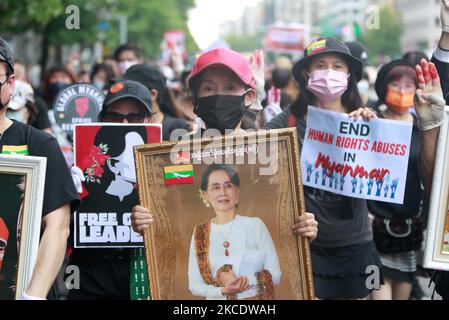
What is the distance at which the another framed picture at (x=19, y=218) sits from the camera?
3.59 meters

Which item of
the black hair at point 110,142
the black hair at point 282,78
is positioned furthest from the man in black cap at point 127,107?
the black hair at point 282,78

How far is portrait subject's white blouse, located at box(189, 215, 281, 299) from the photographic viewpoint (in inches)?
146

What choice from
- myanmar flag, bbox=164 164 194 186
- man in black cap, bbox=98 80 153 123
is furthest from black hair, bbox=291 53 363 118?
myanmar flag, bbox=164 164 194 186

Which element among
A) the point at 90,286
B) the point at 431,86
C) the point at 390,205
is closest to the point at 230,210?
the point at 431,86

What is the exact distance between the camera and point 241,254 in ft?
12.2

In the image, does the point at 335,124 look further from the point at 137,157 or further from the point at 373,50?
the point at 373,50

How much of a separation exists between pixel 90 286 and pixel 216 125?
1398mm

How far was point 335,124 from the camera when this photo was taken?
17.4 feet

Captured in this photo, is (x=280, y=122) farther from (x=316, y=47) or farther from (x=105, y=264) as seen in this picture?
(x=105, y=264)

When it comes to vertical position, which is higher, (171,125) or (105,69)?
(105,69)

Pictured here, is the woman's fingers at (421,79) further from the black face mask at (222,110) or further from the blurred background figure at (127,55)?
the blurred background figure at (127,55)

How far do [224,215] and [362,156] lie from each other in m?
1.73

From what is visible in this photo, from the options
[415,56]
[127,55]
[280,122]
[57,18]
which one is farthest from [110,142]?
[57,18]
